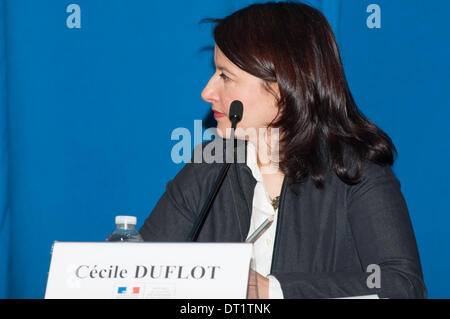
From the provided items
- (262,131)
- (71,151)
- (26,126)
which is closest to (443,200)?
(262,131)

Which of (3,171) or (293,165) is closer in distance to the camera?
(293,165)

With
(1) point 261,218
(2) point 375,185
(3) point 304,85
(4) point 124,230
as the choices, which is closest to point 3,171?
(4) point 124,230

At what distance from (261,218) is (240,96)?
0.29m

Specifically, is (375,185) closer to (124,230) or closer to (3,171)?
(124,230)

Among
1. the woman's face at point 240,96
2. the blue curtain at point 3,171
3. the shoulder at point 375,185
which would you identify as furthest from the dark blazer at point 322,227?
the blue curtain at point 3,171

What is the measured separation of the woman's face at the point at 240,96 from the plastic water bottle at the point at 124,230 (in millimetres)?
325

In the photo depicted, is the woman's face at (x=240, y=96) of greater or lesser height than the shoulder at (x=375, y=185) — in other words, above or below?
above

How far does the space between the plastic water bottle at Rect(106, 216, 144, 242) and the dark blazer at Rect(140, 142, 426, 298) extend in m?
0.22

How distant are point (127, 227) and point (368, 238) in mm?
477

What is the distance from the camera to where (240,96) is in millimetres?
1263

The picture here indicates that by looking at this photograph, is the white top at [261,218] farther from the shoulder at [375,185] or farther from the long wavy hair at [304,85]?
the shoulder at [375,185]

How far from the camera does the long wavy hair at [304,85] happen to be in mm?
1227

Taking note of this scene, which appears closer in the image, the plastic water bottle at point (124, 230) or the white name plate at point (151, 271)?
the white name plate at point (151, 271)

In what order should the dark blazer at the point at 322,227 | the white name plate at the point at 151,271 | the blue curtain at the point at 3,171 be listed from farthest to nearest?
1. the blue curtain at the point at 3,171
2. the dark blazer at the point at 322,227
3. the white name plate at the point at 151,271
